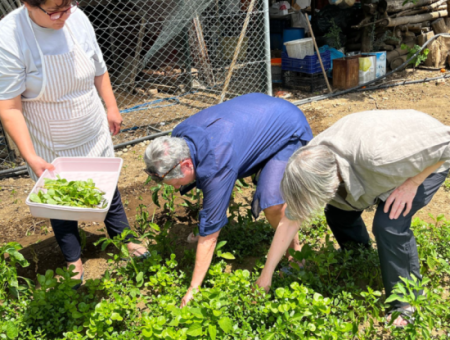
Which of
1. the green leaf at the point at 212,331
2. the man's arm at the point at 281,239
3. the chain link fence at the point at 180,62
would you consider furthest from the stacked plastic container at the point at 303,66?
the green leaf at the point at 212,331

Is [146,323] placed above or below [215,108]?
below

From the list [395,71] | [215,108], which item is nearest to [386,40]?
[395,71]

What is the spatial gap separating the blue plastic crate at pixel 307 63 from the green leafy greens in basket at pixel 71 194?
198 inches

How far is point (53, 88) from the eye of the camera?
217 cm

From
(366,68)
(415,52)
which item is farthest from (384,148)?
(415,52)

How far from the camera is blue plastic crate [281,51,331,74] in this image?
6.48 m

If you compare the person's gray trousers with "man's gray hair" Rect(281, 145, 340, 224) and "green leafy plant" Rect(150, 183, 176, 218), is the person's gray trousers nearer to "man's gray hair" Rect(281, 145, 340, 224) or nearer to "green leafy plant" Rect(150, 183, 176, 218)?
"man's gray hair" Rect(281, 145, 340, 224)

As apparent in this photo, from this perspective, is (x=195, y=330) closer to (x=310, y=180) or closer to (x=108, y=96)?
(x=310, y=180)

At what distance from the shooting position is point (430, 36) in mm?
Answer: 7273

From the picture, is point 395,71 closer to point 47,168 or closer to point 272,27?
point 272,27

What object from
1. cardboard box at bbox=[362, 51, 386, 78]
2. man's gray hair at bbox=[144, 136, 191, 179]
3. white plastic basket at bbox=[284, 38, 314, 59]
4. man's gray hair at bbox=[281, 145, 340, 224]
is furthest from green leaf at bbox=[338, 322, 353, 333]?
cardboard box at bbox=[362, 51, 386, 78]

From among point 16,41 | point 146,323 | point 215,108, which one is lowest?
point 146,323

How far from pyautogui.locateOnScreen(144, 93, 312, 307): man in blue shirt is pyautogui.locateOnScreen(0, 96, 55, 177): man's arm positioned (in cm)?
62

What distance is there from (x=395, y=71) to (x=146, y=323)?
663cm
